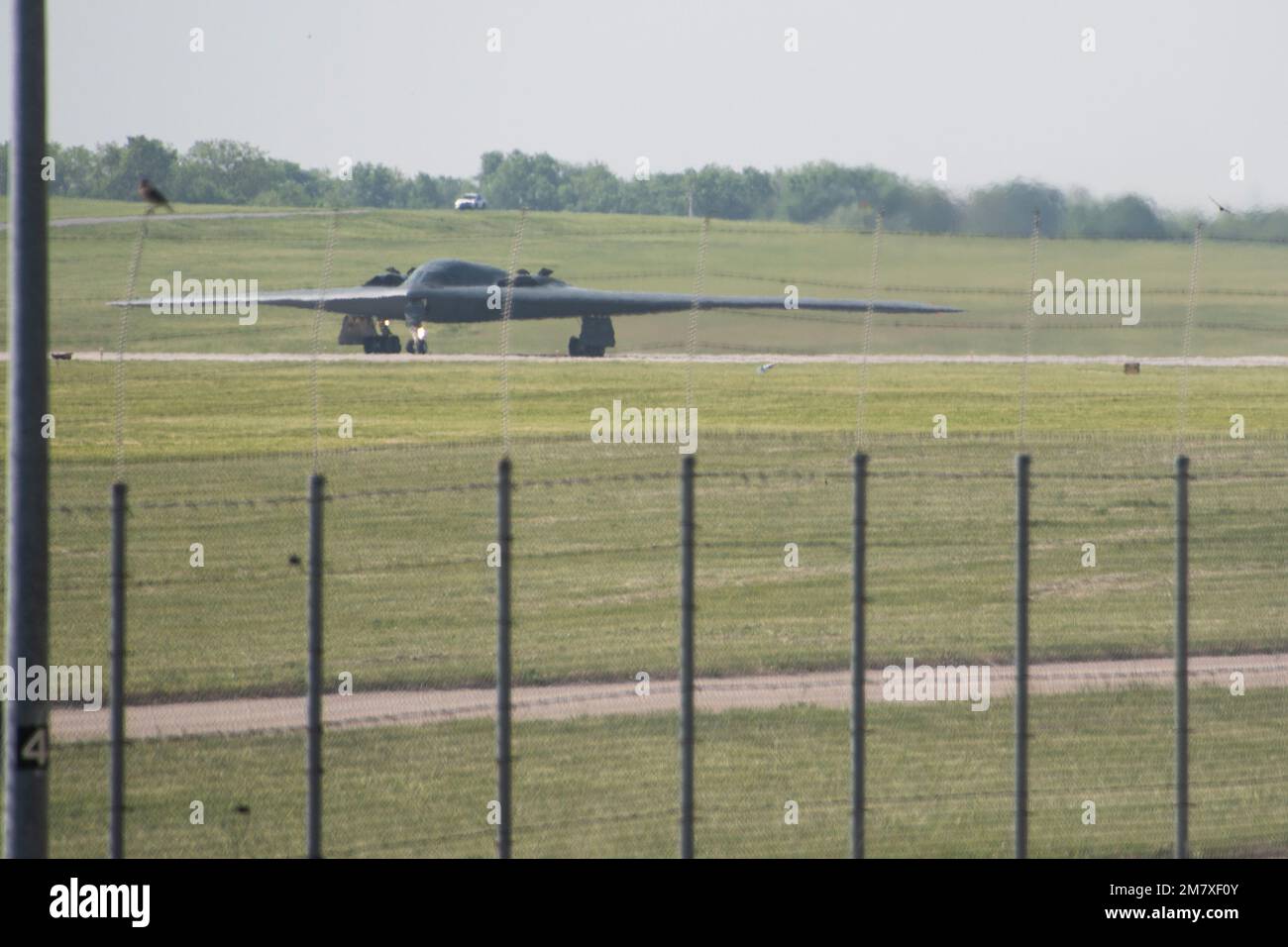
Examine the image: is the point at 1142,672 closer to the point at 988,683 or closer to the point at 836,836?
the point at 988,683

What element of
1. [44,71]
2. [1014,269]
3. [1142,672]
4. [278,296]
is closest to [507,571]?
[44,71]

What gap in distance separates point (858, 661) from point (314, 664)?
2.08 meters

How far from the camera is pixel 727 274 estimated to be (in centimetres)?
2288

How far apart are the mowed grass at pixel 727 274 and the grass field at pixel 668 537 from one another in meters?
0.09

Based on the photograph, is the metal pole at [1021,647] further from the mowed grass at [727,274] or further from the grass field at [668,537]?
the mowed grass at [727,274]

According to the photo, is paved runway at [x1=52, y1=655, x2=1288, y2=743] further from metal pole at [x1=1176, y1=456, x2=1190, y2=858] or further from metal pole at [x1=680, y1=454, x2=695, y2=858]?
metal pole at [x1=680, y1=454, x2=695, y2=858]

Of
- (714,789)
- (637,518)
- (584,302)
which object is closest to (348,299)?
(584,302)

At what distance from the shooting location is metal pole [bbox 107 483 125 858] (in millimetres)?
6930

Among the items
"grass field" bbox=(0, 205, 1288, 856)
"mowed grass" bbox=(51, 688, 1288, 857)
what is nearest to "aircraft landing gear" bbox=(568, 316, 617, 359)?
"grass field" bbox=(0, 205, 1288, 856)

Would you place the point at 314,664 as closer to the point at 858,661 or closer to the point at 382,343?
the point at 858,661

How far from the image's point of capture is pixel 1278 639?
14.4 meters

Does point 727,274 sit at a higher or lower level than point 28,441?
higher

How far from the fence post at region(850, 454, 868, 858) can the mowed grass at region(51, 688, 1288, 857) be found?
1445 mm

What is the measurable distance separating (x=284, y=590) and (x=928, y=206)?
11227 millimetres
